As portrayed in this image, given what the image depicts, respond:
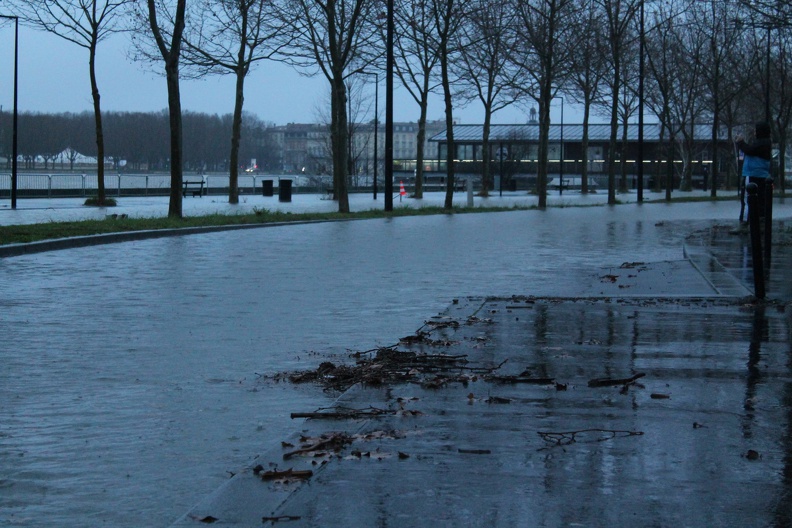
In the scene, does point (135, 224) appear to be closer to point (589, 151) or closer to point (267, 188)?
point (267, 188)

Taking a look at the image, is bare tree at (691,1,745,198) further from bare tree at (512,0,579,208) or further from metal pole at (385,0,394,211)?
metal pole at (385,0,394,211)

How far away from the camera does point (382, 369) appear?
272 inches

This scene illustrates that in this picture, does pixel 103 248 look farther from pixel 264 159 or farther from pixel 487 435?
pixel 264 159

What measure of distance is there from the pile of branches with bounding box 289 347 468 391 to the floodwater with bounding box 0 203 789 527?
0.22 meters

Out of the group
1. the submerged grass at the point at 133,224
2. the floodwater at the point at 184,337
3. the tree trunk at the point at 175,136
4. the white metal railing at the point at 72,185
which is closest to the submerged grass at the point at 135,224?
the submerged grass at the point at 133,224

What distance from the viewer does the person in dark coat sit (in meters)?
12.9

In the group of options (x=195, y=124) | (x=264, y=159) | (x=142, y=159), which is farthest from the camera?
(x=264, y=159)

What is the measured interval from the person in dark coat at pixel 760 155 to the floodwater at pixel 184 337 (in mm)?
2232

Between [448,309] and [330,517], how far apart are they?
20.8 feet

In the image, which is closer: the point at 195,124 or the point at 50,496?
the point at 50,496

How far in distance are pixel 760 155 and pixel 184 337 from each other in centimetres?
790

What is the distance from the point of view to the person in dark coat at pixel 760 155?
1294cm

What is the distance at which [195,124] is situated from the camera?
16438 cm

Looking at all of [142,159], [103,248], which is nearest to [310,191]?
[103,248]
